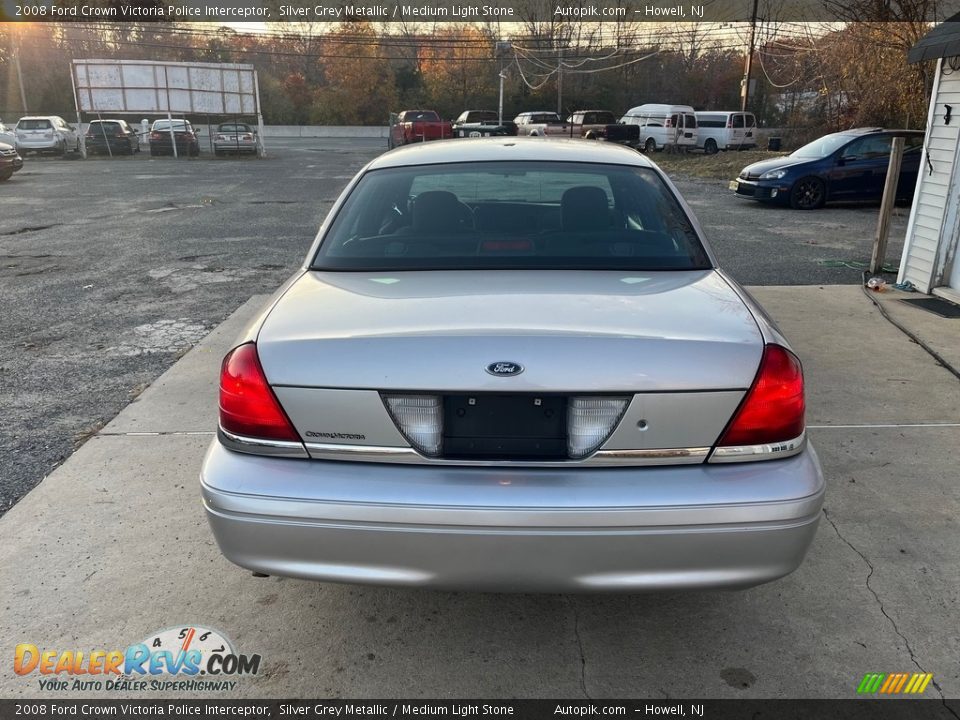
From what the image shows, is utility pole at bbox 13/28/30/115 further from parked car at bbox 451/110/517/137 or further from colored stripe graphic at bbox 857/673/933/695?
colored stripe graphic at bbox 857/673/933/695

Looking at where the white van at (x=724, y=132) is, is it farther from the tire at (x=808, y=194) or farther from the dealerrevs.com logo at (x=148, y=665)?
the dealerrevs.com logo at (x=148, y=665)

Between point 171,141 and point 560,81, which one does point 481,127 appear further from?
point 560,81

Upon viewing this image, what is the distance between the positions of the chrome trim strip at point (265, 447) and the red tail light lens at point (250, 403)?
0.05 ft

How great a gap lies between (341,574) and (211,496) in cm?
45

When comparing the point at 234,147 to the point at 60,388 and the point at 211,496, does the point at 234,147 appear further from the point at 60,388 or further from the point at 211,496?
the point at 211,496

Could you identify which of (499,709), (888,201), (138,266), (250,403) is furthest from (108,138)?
Result: (499,709)

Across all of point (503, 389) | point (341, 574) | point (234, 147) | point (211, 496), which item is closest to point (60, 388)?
point (211, 496)

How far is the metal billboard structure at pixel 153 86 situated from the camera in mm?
31047

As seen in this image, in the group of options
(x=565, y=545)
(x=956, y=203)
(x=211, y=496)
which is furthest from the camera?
(x=956, y=203)

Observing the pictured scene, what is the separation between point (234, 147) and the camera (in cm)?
3178

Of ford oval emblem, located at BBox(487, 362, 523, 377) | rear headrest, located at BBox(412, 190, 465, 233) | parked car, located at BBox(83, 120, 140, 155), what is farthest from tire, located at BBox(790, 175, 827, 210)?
parked car, located at BBox(83, 120, 140, 155)

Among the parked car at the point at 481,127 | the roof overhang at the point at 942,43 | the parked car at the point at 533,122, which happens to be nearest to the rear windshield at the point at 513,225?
the roof overhang at the point at 942,43

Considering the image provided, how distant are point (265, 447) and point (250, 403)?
0.14m

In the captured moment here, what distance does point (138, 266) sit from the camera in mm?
8891
